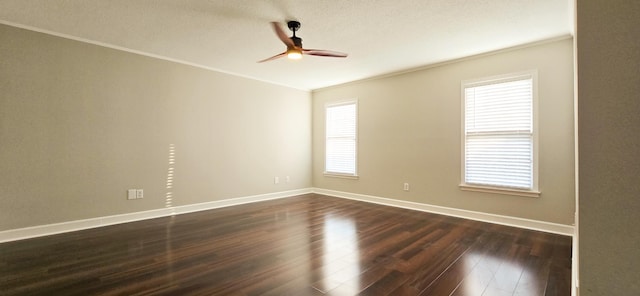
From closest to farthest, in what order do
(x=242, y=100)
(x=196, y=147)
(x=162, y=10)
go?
(x=162, y=10), (x=196, y=147), (x=242, y=100)

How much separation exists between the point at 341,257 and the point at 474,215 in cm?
253

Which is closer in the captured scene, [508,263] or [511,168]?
[508,263]

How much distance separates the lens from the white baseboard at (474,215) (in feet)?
11.0

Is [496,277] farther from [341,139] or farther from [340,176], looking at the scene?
[341,139]

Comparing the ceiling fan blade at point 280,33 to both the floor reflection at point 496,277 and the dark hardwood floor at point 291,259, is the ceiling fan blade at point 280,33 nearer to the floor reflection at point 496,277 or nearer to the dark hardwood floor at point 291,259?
the dark hardwood floor at point 291,259

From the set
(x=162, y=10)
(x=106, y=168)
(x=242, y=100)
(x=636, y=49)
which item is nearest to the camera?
(x=636, y=49)

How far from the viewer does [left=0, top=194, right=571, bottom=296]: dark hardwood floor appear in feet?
6.59

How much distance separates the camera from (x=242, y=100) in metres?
5.18

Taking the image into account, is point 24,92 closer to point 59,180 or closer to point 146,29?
point 59,180

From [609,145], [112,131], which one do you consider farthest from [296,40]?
[112,131]

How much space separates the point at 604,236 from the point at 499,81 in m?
3.18

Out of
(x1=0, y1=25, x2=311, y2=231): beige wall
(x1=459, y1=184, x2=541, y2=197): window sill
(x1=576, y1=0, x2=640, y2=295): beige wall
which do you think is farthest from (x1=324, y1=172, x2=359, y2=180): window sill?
(x1=576, y1=0, x2=640, y2=295): beige wall

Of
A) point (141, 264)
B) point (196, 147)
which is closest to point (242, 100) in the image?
point (196, 147)

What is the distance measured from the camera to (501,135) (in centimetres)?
375
